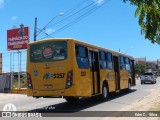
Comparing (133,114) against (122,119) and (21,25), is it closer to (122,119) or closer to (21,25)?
(122,119)

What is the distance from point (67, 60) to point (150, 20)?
7.42 meters

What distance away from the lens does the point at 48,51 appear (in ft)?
51.0

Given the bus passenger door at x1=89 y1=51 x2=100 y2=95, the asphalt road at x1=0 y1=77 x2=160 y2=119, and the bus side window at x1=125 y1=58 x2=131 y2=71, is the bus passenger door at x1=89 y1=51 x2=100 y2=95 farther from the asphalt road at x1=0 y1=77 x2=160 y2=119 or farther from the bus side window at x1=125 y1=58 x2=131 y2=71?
the bus side window at x1=125 y1=58 x2=131 y2=71

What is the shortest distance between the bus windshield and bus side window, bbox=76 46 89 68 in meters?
0.69

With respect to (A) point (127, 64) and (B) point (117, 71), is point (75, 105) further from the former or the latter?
(A) point (127, 64)

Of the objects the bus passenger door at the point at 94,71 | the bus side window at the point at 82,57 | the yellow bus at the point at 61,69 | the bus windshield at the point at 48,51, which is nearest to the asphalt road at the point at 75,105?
the yellow bus at the point at 61,69

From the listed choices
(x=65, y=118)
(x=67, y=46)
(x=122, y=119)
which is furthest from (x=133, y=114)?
(x=67, y=46)

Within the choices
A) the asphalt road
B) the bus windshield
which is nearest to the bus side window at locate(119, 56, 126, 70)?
the asphalt road

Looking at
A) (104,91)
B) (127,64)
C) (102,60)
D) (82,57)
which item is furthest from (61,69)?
(127,64)

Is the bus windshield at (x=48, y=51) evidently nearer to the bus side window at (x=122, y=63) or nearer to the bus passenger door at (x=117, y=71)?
the bus passenger door at (x=117, y=71)

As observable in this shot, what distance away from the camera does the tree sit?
764cm

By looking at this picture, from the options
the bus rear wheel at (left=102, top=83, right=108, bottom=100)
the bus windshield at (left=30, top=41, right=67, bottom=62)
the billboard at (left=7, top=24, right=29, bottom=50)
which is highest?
the billboard at (left=7, top=24, right=29, bottom=50)

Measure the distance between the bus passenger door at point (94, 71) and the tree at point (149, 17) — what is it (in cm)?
897

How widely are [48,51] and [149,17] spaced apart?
8350 mm
